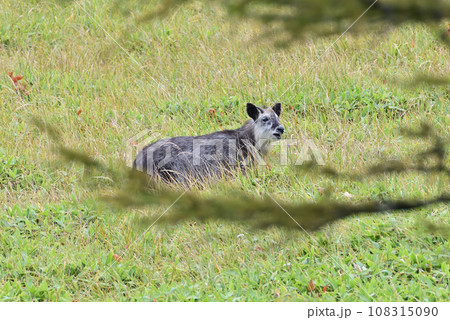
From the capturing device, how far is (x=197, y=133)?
31.5 ft

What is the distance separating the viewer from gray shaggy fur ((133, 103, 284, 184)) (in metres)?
8.48

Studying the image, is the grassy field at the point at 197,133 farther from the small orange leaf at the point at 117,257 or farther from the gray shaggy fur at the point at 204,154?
the gray shaggy fur at the point at 204,154

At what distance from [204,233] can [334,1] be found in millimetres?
4975

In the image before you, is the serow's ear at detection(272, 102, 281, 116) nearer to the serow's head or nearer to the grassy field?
the serow's head

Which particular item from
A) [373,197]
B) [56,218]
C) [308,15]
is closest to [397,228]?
[373,197]

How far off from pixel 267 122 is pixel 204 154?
111 centimetres

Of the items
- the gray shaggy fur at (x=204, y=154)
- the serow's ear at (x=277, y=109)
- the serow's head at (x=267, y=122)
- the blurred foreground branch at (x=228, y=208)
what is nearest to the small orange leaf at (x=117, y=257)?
the gray shaggy fur at (x=204, y=154)

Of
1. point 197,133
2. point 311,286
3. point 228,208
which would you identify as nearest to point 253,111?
point 197,133

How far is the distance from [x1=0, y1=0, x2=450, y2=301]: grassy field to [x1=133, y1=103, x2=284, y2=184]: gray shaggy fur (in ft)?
1.77

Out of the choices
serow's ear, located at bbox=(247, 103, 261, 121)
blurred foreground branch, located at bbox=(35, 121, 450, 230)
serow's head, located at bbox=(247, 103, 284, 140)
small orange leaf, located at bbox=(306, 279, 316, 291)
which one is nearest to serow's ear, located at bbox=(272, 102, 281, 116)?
serow's head, located at bbox=(247, 103, 284, 140)

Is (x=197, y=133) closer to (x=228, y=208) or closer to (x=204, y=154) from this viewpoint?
(x=204, y=154)

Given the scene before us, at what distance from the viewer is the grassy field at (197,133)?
5750 mm

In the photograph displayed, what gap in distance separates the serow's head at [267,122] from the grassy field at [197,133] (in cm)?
46

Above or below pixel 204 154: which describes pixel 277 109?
above
